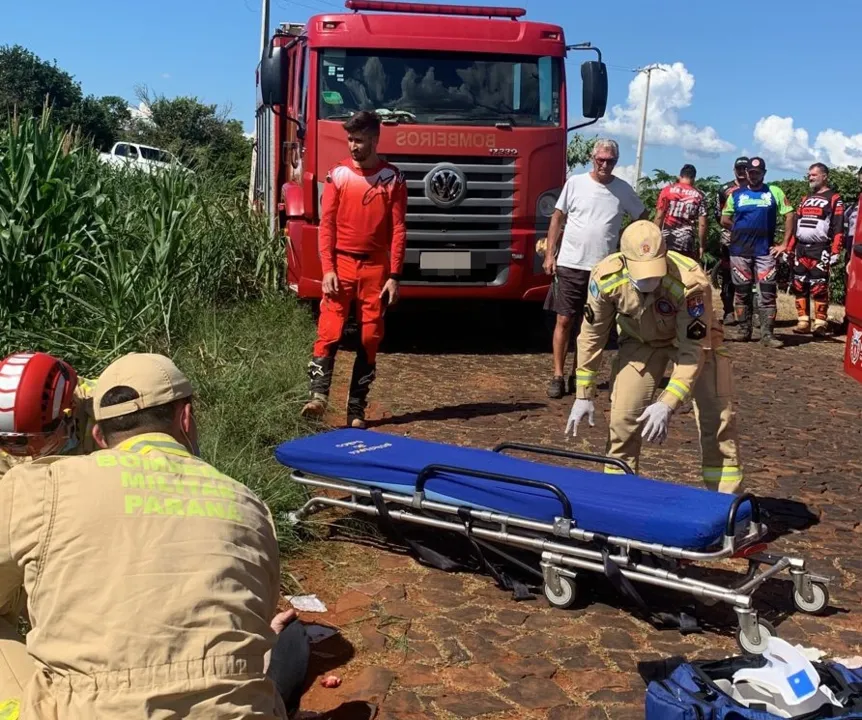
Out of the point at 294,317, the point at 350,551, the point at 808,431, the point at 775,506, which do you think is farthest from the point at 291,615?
the point at 294,317

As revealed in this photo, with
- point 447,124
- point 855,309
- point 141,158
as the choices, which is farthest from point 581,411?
point 141,158

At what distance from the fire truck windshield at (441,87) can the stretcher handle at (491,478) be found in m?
5.71

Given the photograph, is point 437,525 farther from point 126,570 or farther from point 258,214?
point 258,214

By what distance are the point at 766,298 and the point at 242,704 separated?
10.6m

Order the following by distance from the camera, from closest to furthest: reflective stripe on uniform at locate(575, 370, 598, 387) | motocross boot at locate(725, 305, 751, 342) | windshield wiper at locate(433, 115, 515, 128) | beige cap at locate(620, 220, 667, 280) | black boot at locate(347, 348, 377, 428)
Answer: beige cap at locate(620, 220, 667, 280) < reflective stripe on uniform at locate(575, 370, 598, 387) < black boot at locate(347, 348, 377, 428) < windshield wiper at locate(433, 115, 515, 128) < motocross boot at locate(725, 305, 751, 342)

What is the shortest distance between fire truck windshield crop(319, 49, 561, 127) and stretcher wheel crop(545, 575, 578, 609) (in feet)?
20.3

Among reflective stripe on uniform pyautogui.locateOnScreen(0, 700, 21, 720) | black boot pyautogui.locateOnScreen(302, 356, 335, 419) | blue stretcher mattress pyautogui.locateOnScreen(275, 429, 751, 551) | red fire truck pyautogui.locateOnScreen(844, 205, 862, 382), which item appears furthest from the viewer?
→ black boot pyautogui.locateOnScreen(302, 356, 335, 419)

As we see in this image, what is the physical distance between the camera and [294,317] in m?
10.8

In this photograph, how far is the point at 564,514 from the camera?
4.46 metres

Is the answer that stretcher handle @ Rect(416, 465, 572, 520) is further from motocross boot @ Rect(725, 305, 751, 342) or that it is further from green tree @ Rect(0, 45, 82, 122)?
green tree @ Rect(0, 45, 82, 122)

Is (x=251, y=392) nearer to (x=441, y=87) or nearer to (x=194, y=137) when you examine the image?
(x=441, y=87)

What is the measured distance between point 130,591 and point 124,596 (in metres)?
0.02

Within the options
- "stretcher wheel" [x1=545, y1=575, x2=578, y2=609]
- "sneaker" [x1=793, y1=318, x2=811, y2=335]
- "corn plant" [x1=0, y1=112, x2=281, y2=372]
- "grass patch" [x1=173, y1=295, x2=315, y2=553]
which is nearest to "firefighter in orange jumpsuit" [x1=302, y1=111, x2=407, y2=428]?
"grass patch" [x1=173, y1=295, x2=315, y2=553]

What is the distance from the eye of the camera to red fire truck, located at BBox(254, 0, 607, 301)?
32.6 ft
